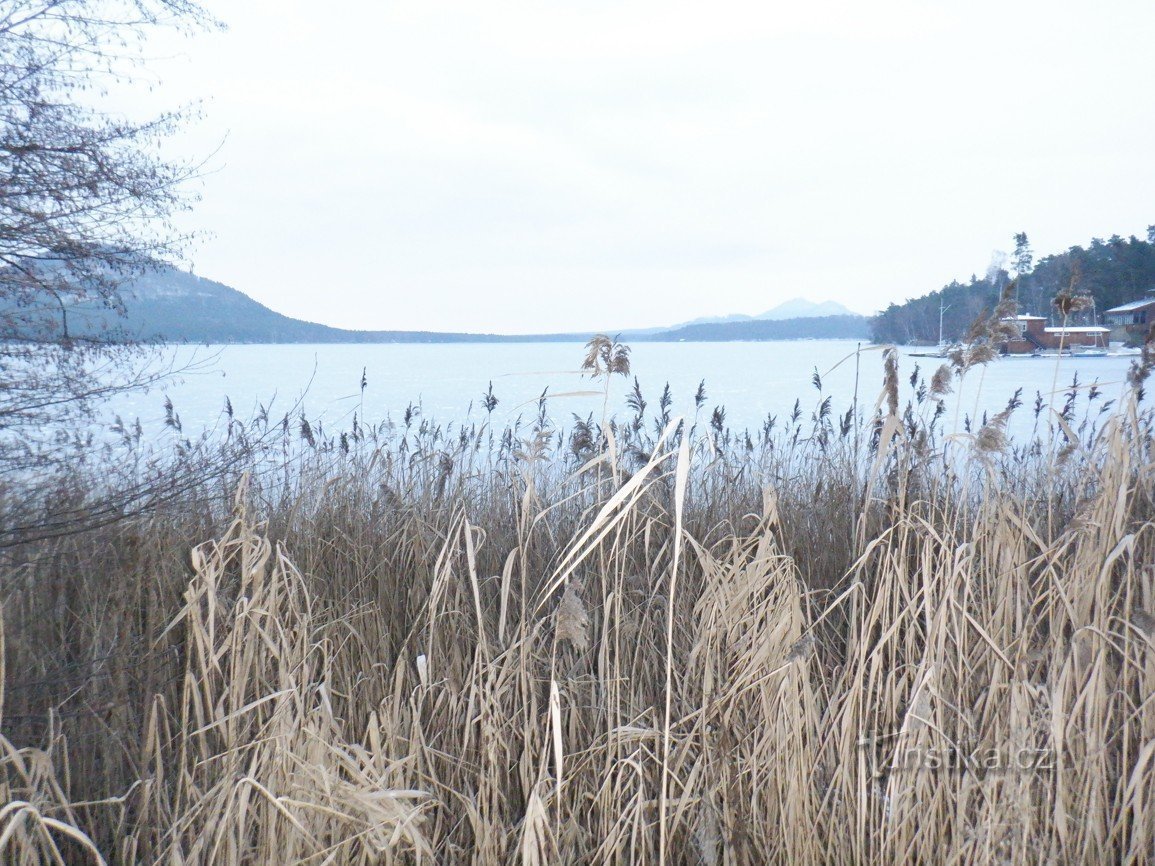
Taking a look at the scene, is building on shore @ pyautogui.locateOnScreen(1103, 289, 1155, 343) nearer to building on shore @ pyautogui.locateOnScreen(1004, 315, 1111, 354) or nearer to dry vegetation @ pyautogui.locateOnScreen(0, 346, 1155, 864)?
building on shore @ pyautogui.locateOnScreen(1004, 315, 1111, 354)

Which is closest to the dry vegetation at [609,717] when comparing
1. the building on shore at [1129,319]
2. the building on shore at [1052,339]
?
the building on shore at [1052,339]

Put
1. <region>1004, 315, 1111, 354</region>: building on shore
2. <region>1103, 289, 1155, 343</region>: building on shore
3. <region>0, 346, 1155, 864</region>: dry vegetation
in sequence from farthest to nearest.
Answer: <region>1103, 289, 1155, 343</region>: building on shore < <region>1004, 315, 1111, 354</region>: building on shore < <region>0, 346, 1155, 864</region>: dry vegetation

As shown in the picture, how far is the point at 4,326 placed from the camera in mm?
4781

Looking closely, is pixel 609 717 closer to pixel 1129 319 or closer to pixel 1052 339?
pixel 1052 339

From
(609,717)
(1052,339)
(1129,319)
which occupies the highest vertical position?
(1129,319)

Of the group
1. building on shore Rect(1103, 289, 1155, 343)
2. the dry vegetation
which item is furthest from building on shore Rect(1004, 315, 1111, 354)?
building on shore Rect(1103, 289, 1155, 343)

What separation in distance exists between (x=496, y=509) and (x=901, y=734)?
2.26 metres

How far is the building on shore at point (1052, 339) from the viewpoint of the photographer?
247cm

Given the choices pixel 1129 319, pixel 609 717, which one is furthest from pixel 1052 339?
pixel 1129 319

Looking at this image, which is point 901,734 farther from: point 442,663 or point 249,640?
point 249,640

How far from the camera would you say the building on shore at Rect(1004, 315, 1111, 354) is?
2.47 meters

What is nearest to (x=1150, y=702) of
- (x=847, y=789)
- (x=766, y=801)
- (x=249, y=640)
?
(x=847, y=789)

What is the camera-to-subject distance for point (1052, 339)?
9.63 feet

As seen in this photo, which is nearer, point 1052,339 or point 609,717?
point 609,717
